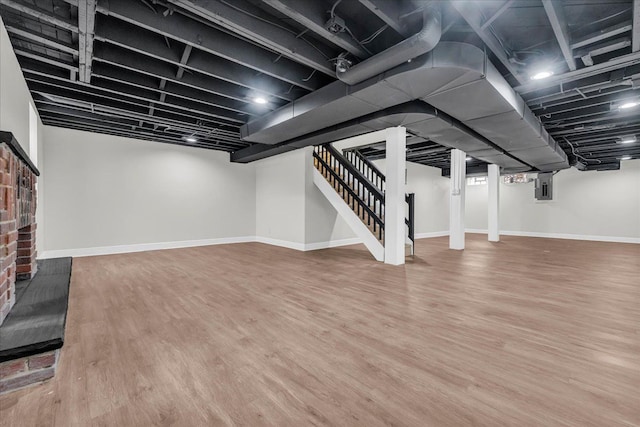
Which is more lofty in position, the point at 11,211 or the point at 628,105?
the point at 628,105

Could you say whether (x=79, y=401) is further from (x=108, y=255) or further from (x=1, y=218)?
(x=108, y=255)

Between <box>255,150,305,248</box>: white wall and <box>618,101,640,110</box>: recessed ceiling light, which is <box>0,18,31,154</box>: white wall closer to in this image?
<box>255,150,305,248</box>: white wall

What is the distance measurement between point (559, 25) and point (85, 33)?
13.8 feet

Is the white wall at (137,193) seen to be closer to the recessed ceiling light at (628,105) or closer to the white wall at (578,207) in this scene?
the recessed ceiling light at (628,105)

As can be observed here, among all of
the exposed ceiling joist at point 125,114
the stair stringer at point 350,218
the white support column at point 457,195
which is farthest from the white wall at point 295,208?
the white support column at point 457,195

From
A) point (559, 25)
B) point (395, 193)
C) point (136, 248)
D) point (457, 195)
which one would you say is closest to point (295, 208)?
point (395, 193)

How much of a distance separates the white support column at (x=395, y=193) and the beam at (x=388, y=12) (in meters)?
2.43

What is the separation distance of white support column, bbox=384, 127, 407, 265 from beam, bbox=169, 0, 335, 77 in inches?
86.9

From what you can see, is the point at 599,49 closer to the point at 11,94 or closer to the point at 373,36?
the point at 373,36

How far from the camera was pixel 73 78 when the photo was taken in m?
3.54

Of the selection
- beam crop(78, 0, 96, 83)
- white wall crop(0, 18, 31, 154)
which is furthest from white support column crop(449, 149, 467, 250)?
white wall crop(0, 18, 31, 154)

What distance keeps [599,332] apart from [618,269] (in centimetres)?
387

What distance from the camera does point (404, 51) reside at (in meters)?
2.52

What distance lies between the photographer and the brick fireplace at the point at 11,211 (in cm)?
179
